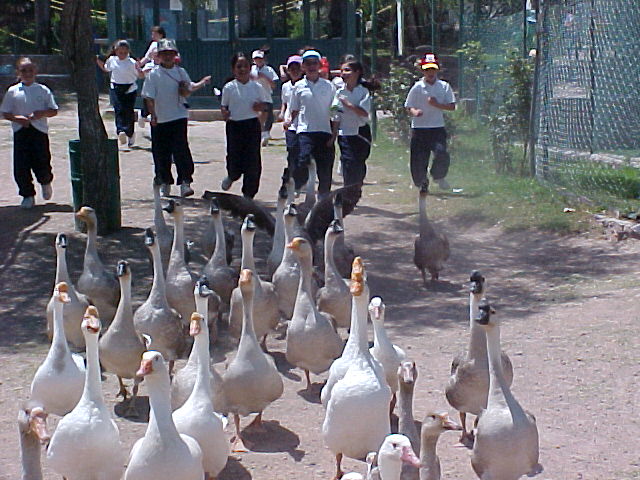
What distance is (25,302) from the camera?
373 inches

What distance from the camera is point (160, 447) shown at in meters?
4.90

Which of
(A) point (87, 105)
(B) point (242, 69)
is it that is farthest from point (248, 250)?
(B) point (242, 69)

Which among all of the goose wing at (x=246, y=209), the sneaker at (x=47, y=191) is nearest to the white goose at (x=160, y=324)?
the goose wing at (x=246, y=209)

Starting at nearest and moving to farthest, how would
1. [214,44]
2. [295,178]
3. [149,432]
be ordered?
[149,432]
[295,178]
[214,44]

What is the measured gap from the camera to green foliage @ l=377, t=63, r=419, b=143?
18.9 m

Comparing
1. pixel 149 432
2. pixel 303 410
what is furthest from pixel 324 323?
pixel 149 432

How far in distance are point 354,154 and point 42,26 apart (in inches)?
884

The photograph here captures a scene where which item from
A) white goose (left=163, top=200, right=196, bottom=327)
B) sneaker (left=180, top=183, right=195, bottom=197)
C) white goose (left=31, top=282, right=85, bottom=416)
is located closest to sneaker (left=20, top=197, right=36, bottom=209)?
sneaker (left=180, top=183, right=195, bottom=197)

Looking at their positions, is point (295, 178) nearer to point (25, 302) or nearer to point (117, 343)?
point (25, 302)

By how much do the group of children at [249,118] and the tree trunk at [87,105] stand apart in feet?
2.74

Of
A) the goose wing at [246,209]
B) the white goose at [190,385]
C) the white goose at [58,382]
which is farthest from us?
the goose wing at [246,209]

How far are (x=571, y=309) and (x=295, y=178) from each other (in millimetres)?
4559

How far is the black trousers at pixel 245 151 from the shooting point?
13047mm

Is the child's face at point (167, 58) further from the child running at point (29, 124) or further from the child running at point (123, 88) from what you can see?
the child running at point (123, 88)
